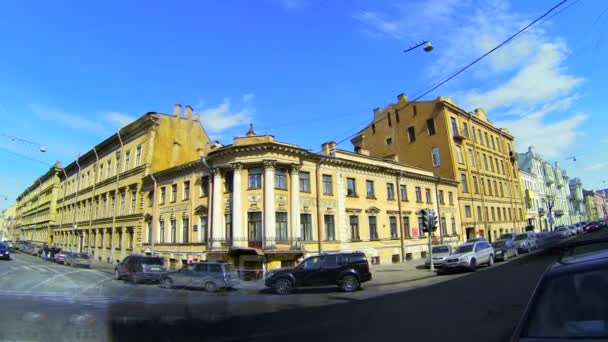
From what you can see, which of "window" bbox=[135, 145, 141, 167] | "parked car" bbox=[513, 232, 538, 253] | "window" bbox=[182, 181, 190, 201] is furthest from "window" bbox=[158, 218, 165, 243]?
"parked car" bbox=[513, 232, 538, 253]

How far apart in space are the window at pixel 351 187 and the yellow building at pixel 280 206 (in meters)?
0.08

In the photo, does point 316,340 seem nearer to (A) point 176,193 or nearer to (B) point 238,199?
(B) point 238,199

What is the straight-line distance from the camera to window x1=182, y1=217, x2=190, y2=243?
27.8m

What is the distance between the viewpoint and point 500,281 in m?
14.3

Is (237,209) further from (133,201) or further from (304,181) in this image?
(133,201)

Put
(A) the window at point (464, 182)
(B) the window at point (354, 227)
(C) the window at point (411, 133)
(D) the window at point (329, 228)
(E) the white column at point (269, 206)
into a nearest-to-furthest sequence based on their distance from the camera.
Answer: (E) the white column at point (269, 206), (D) the window at point (329, 228), (B) the window at point (354, 227), (A) the window at point (464, 182), (C) the window at point (411, 133)

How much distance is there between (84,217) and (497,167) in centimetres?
5839

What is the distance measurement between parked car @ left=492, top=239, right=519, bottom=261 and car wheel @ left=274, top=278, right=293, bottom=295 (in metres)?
16.9

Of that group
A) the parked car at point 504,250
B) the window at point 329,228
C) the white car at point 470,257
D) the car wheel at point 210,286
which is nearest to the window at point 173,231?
the window at point 329,228

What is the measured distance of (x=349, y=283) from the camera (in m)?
15.8

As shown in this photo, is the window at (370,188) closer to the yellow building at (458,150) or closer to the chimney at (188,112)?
the yellow building at (458,150)

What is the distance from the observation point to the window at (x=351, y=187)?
91.2ft

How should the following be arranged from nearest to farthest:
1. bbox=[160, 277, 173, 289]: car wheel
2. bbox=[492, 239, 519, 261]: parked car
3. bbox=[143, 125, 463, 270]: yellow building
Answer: bbox=[160, 277, 173, 289]: car wheel < bbox=[143, 125, 463, 270]: yellow building < bbox=[492, 239, 519, 261]: parked car

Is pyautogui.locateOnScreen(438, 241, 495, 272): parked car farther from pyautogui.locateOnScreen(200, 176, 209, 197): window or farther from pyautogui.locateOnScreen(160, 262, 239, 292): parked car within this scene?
pyautogui.locateOnScreen(200, 176, 209, 197): window
